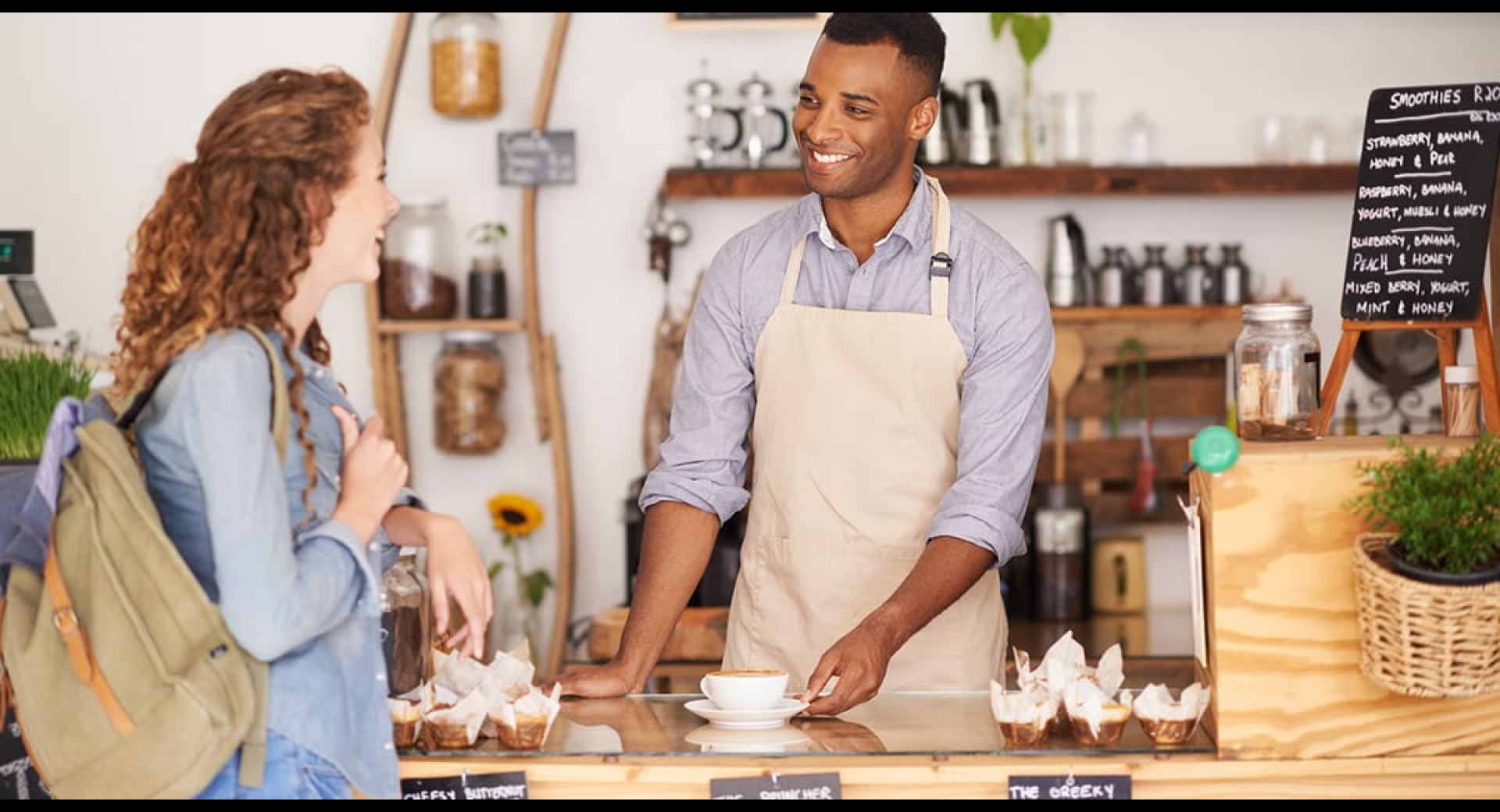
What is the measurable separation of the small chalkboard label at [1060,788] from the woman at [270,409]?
66cm

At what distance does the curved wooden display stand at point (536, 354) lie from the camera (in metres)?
4.64

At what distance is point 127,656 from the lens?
171 cm

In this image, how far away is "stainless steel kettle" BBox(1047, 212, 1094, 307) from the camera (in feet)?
15.4

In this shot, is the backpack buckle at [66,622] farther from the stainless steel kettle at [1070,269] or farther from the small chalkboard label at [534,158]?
the stainless steel kettle at [1070,269]

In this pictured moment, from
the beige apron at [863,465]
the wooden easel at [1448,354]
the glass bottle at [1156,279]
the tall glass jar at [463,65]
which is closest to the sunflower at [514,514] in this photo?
the tall glass jar at [463,65]

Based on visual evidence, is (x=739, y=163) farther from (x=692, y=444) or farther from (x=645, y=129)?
(x=692, y=444)

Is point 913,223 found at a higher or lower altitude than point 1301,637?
higher

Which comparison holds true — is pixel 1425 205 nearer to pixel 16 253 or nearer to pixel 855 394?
pixel 855 394

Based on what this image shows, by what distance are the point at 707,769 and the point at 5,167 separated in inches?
140

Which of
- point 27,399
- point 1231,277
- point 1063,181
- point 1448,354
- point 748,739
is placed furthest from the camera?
point 1231,277

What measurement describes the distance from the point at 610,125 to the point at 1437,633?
331 centimetres

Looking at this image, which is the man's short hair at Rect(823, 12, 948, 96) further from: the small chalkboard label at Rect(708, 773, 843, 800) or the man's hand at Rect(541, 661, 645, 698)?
the small chalkboard label at Rect(708, 773, 843, 800)

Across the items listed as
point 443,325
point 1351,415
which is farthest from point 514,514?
point 1351,415

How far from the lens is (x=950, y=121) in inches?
180
